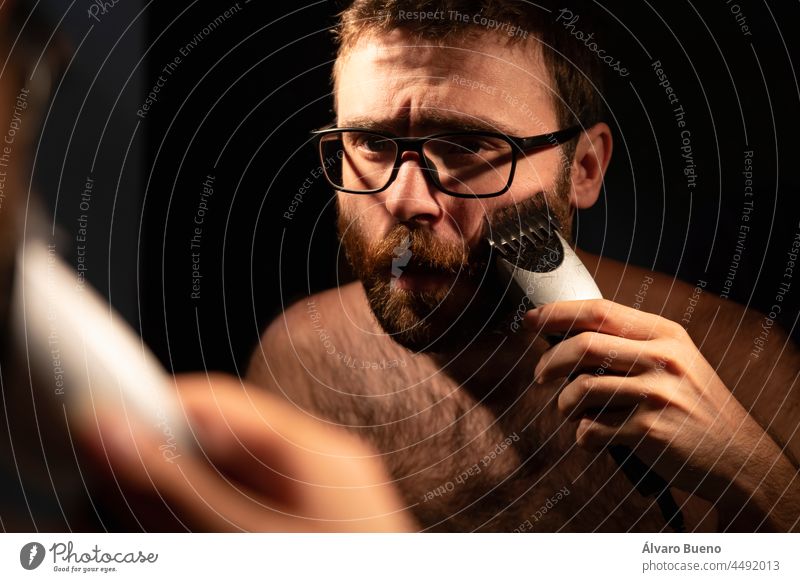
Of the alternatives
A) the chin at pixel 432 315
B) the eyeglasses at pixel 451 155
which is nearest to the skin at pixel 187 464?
the chin at pixel 432 315

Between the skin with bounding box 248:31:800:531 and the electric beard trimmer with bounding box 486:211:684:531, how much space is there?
0.01 meters

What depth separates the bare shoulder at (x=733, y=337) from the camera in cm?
64

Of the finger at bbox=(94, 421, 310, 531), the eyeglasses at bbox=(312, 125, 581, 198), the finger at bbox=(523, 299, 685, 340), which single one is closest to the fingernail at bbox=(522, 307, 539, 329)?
the finger at bbox=(523, 299, 685, 340)

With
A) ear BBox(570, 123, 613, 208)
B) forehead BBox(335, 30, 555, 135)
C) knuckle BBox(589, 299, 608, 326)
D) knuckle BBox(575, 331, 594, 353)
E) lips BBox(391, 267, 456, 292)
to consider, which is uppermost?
forehead BBox(335, 30, 555, 135)

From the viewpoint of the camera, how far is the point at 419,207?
0.62 metres

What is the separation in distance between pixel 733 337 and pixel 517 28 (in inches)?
12.6

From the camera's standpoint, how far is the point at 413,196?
0.62 meters

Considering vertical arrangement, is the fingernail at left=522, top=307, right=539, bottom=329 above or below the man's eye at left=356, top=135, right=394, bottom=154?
below

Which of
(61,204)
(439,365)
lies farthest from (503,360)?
(61,204)

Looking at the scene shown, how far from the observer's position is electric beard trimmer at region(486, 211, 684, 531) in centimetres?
62

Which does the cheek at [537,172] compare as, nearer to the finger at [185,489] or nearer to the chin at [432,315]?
the chin at [432,315]

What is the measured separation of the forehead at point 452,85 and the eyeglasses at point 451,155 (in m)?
0.01

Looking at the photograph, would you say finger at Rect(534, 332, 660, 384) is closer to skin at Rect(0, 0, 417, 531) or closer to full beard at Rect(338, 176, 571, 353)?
full beard at Rect(338, 176, 571, 353)

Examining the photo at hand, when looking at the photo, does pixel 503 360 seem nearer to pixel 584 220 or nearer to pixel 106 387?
pixel 584 220
